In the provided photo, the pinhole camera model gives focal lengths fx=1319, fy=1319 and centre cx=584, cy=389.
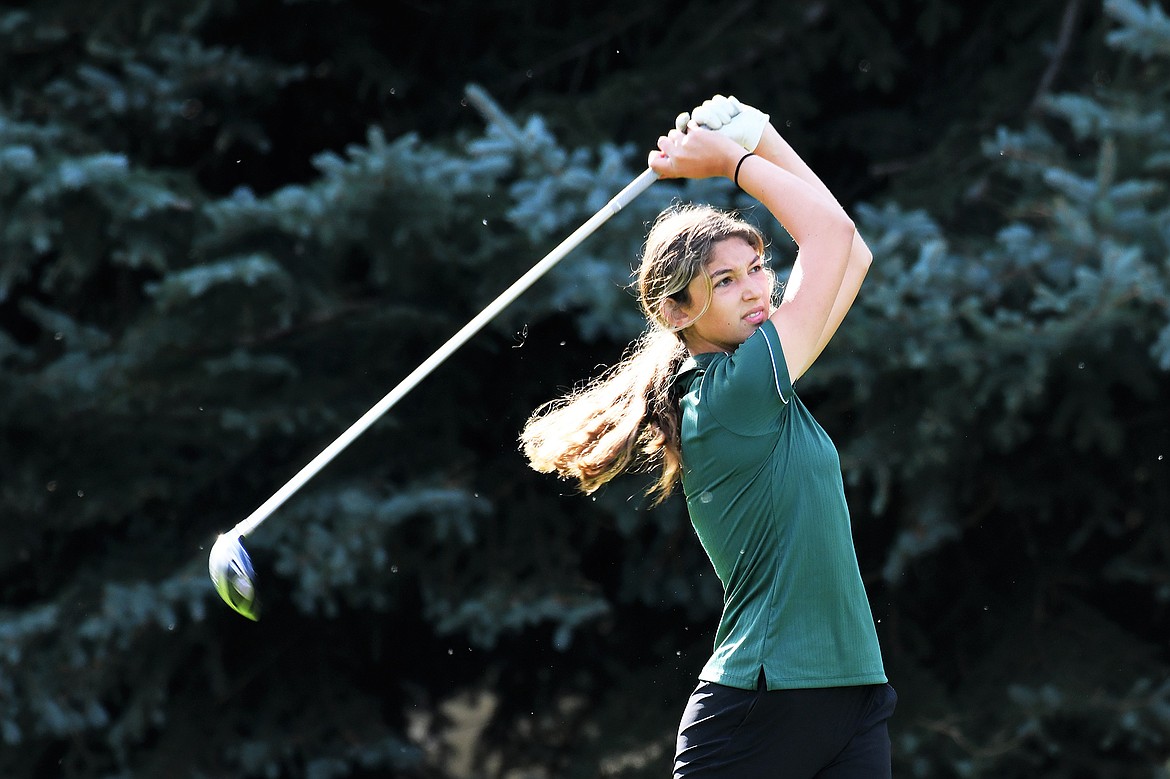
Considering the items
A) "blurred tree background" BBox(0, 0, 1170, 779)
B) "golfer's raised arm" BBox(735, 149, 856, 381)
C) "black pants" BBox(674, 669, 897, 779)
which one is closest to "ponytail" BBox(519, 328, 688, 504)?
"golfer's raised arm" BBox(735, 149, 856, 381)

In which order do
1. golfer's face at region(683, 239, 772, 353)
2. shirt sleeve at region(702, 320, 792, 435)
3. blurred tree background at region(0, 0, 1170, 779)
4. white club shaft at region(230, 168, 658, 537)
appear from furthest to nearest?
blurred tree background at region(0, 0, 1170, 779), white club shaft at region(230, 168, 658, 537), golfer's face at region(683, 239, 772, 353), shirt sleeve at region(702, 320, 792, 435)

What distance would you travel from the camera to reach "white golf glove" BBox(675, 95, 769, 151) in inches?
99.0

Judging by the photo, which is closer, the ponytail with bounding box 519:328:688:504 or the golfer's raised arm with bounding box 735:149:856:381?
the golfer's raised arm with bounding box 735:149:856:381

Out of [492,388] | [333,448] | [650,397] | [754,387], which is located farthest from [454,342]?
[492,388]

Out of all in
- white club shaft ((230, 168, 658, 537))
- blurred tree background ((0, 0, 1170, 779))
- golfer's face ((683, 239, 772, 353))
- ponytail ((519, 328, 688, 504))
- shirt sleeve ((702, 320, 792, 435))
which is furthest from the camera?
blurred tree background ((0, 0, 1170, 779))

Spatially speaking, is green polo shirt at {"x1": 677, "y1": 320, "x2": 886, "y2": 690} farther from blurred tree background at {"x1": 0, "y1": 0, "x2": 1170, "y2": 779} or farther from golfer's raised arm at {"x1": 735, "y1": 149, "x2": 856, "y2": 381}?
blurred tree background at {"x1": 0, "y1": 0, "x2": 1170, "y2": 779}

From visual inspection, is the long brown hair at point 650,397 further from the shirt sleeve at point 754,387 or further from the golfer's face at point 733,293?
the shirt sleeve at point 754,387

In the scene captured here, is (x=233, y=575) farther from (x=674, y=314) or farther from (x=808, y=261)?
(x=808, y=261)

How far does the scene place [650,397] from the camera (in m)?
2.54

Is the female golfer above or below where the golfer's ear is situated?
below

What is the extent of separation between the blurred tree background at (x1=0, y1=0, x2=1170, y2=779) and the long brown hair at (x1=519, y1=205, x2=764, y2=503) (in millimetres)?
1669

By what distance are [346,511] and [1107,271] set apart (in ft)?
8.29

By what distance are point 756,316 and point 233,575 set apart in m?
1.20

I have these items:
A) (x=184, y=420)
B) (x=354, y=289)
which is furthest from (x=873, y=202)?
(x=184, y=420)
